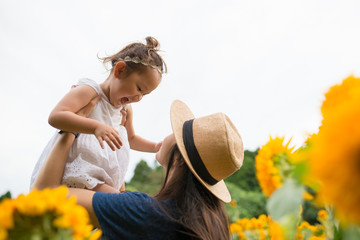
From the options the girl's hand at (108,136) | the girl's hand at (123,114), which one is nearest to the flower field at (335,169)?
the girl's hand at (108,136)

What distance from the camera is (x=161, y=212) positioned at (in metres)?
1.35

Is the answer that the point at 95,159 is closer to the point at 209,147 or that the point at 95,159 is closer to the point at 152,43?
the point at 209,147

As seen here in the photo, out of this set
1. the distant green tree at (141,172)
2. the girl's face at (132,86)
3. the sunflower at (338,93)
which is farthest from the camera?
the distant green tree at (141,172)

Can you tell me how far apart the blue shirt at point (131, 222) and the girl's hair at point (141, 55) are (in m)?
1.00

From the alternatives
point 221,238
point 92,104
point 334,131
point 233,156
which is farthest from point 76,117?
point 334,131

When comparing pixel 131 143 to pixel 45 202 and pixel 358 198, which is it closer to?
pixel 45 202

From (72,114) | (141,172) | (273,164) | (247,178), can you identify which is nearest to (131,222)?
(72,114)

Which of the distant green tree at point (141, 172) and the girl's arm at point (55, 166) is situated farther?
the distant green tree at point (141, 172)

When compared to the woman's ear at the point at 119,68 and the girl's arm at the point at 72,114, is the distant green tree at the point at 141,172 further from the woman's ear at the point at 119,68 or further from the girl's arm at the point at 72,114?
the girl's arm at the point at 72,114

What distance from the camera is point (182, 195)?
57.8 inches

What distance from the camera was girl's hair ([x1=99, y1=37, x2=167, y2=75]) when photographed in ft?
6.79

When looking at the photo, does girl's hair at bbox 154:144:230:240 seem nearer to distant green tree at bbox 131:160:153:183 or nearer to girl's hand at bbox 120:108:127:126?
girl's hand at bbox 120:108:127:126

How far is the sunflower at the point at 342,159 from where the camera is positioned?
Result: 0.28m

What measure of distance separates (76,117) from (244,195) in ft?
30.2
